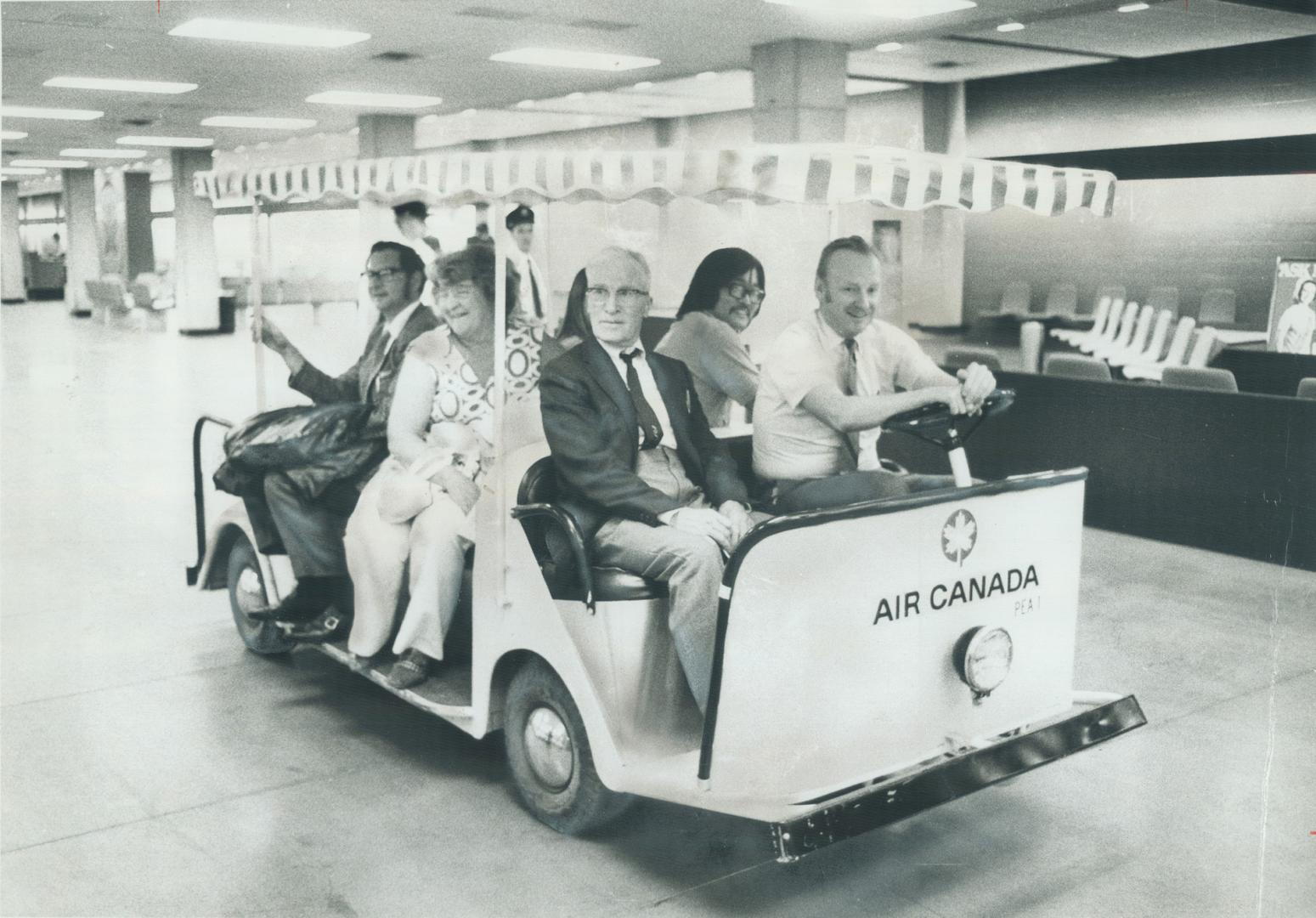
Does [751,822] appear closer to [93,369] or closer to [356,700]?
[356,700]

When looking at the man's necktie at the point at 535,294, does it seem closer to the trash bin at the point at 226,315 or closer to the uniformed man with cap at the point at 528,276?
the uniformed man with cap at the point at 528,276

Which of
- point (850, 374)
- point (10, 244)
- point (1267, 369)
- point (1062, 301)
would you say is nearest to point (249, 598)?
point (850, 374)

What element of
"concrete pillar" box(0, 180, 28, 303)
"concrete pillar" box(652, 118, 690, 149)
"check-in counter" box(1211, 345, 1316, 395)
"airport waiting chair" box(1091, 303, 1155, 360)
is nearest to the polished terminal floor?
"check-in counter" box(1211, 345, 1316, 395)

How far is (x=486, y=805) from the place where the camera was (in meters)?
3.99

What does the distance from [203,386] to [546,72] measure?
576cm

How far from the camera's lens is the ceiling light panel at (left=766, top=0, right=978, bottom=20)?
10.2 metres

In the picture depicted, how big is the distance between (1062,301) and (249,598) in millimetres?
16115

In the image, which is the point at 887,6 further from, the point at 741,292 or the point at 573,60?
the point at 741,292

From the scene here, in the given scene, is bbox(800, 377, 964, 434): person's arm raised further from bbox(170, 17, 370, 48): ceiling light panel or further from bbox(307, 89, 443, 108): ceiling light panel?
bbox(307, 89, 443, 108): ceiling light panel

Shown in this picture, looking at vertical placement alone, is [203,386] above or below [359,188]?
below

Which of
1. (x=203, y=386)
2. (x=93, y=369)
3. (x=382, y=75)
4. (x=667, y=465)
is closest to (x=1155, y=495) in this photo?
(x=667, y=465)

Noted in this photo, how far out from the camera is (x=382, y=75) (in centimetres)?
1476

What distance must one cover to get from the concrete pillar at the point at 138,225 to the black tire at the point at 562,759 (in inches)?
1222

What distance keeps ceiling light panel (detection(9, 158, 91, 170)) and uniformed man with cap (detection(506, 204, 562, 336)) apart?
2823 centimetres
